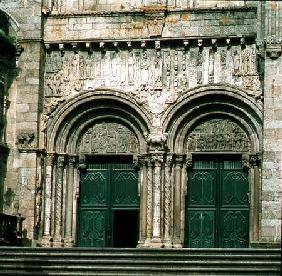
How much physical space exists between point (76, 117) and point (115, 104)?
4.13ft

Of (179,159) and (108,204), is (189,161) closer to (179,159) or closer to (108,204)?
(179,159)

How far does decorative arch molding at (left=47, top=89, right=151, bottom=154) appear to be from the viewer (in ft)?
98.9

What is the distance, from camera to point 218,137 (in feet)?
98.1

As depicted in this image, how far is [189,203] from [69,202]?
3.61 m

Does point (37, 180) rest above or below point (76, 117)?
below

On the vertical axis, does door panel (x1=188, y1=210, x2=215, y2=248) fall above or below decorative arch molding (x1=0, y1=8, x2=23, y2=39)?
below

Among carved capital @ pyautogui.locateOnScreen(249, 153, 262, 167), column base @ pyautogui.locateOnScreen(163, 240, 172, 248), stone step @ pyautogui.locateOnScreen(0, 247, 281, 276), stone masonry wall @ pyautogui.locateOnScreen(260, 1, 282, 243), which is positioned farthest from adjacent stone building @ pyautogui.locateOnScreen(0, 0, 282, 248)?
stone step @ pyautogui.locateOnScreen(0, 247, 281, 276)

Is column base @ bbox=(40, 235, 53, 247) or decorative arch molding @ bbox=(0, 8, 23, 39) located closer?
column base @ bbox=(40, 235, 53, 247)

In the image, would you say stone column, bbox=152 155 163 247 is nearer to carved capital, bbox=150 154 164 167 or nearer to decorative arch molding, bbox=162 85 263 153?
carved capital, bbox=150 154 164 167

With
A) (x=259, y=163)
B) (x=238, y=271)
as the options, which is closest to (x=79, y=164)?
(x=259, y=163)

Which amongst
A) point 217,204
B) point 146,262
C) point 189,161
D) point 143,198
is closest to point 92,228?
point 143,198

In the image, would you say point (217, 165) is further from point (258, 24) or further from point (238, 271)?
point (238, 271)

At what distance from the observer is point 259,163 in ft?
95.9

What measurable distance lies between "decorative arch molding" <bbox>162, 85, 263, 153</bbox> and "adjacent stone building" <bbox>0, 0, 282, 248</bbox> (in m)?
0.03
